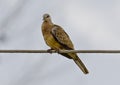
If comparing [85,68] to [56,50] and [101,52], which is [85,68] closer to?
[56,50]

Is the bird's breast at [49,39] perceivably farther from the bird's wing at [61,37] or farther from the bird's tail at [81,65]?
the bird's tail at [81,65]

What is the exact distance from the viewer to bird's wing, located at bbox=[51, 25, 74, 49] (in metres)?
11.8

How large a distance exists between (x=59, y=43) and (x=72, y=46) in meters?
0.28

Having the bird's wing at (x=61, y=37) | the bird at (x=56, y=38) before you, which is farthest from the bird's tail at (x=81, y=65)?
the bird's wing at (x=61, y=37)

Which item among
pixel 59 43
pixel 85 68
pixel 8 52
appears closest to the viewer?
pixel 8 52

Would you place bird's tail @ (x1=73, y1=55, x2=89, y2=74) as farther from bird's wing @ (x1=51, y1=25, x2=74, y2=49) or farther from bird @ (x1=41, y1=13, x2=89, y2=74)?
bird's wing @ (x1=51, y1=25, x2=74, y2=49)

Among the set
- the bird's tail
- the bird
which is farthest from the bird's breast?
the bird's tail

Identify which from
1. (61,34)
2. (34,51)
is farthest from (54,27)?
(34,51)

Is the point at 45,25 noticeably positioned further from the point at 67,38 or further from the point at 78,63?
the point at 78,63

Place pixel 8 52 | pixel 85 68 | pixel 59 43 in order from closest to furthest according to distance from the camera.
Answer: pixel 8 52, pixel 85 68, pixel 59 43

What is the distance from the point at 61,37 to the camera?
12180 millimetres

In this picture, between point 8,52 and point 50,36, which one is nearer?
point 8,52

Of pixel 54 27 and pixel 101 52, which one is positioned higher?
pixel 54 27

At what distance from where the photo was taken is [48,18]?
12312mm
